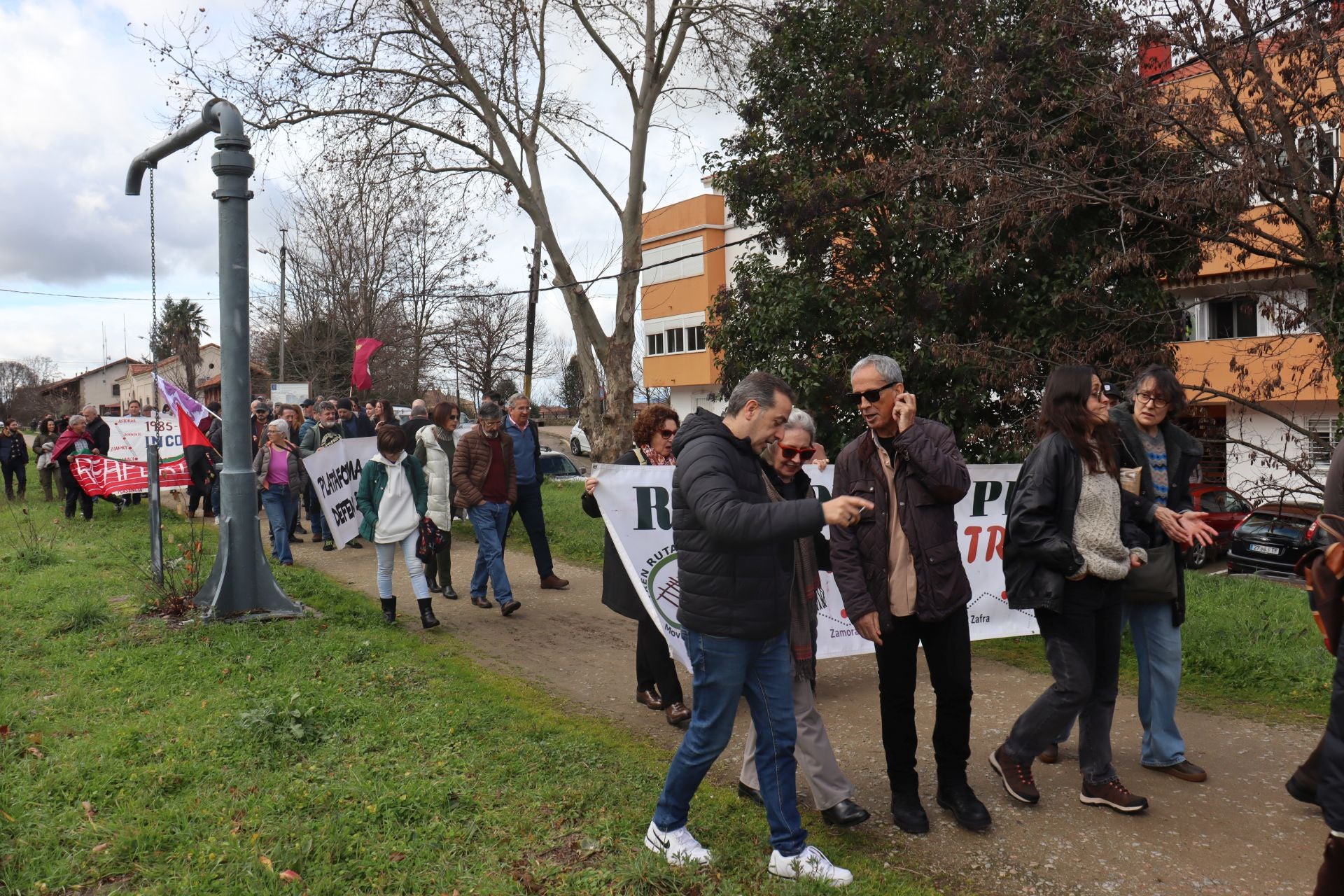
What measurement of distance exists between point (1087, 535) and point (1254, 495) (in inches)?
245

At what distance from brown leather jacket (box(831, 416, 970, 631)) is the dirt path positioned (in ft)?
3.14

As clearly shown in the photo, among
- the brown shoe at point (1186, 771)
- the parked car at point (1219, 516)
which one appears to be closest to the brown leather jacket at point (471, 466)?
the brown shoe at point (1186, 771)

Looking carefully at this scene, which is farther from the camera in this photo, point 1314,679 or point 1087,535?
point 1314,679

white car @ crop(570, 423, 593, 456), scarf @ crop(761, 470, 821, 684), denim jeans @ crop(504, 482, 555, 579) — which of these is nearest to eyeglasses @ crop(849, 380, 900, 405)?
scarf @ crop(761, 470, 821, 684)

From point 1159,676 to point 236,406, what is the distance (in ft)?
23.1

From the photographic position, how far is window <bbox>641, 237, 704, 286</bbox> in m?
45.4

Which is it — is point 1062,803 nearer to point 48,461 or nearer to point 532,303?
point 48,461

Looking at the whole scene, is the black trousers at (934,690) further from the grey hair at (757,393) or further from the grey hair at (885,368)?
the grey hair at (757,393)

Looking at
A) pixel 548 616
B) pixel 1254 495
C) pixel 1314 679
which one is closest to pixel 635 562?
pixel 548 616

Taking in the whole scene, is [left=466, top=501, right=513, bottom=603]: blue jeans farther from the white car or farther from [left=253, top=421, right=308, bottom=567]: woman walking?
the white car

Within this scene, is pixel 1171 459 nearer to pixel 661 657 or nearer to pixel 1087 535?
pixel 1087 535

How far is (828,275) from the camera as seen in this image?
1166 cm

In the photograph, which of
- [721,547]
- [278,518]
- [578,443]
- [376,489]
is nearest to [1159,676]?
[721,547]

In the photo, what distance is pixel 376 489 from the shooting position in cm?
819
